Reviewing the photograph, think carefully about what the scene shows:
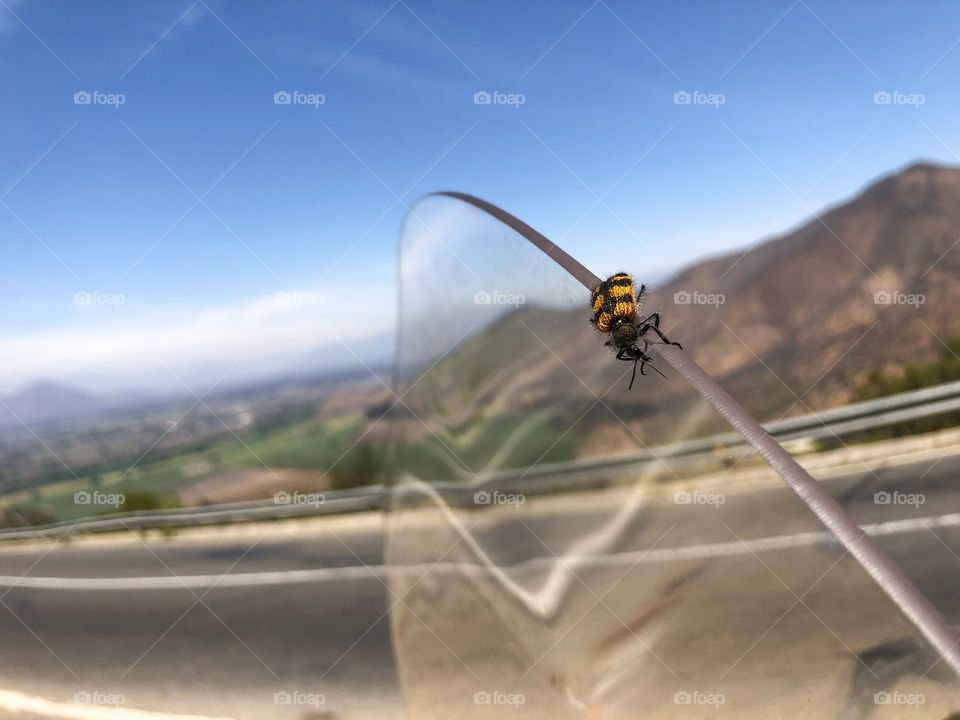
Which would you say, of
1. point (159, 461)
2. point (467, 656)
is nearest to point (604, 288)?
point (467, 656)

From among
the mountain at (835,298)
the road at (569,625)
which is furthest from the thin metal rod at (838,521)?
the mountain at (835,298)

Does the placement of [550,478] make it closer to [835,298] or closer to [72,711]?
[72,711]

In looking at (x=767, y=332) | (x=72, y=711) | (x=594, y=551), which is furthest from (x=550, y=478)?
(x=767, y=332)

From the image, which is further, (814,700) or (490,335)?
(490,335)

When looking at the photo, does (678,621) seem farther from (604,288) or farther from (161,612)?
(161,612)

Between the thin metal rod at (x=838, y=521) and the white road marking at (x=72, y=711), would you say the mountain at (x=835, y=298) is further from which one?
the white road marking at (x=72, y=711)

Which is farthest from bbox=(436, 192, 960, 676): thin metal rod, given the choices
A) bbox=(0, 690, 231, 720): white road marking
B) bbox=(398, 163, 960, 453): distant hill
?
bbox=(0, 690, 231, 720): white road marking

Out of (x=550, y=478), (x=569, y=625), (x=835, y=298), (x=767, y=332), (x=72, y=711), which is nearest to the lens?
(x=569, y=625)
